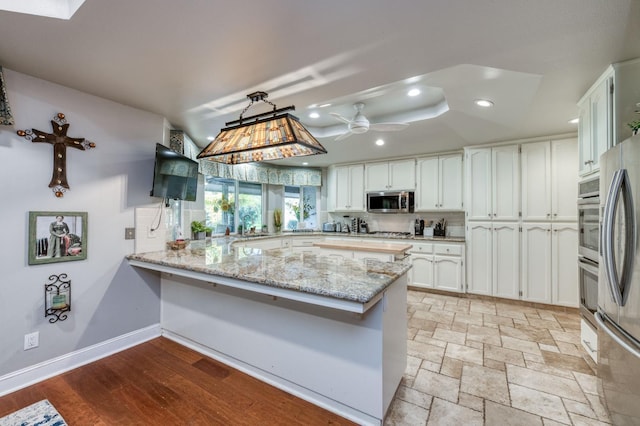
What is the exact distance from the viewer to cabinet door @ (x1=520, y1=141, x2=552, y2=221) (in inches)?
147

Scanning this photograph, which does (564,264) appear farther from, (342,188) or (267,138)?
(267,138)

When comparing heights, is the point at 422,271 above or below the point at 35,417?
above

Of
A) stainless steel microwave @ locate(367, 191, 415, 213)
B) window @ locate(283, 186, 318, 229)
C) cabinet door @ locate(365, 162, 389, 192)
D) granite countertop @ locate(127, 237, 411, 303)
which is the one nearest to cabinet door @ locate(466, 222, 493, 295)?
stainless steel microwave @ locate(367, 191, 415, 213)

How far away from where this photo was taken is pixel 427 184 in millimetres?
4824

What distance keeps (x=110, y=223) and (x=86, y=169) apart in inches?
19.5

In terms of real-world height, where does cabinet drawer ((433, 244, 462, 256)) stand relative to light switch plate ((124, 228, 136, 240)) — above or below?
below

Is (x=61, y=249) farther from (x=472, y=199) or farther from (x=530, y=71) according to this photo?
(x=472, y=199)

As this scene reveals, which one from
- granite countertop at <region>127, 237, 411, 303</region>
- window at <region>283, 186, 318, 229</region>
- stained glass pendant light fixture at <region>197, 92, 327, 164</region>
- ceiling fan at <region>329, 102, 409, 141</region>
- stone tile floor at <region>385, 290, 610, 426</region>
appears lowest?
stone tile floor at <region>385, 290, 610, 426</region>

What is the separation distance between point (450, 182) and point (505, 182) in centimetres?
80

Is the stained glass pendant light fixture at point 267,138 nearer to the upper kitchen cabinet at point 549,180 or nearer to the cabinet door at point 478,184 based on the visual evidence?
the cabinet door at point 478,184

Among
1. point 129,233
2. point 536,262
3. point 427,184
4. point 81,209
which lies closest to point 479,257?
point 536,262

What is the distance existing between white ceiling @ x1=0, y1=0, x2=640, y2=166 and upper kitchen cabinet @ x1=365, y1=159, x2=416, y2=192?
2305 millimetres

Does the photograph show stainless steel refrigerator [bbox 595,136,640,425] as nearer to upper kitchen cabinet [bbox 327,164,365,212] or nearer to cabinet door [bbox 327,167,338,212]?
upper kitchen cabinet [bbox 327,164,365,212]

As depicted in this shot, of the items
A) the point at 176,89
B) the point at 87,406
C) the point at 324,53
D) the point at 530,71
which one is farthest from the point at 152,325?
the point at 530,71
